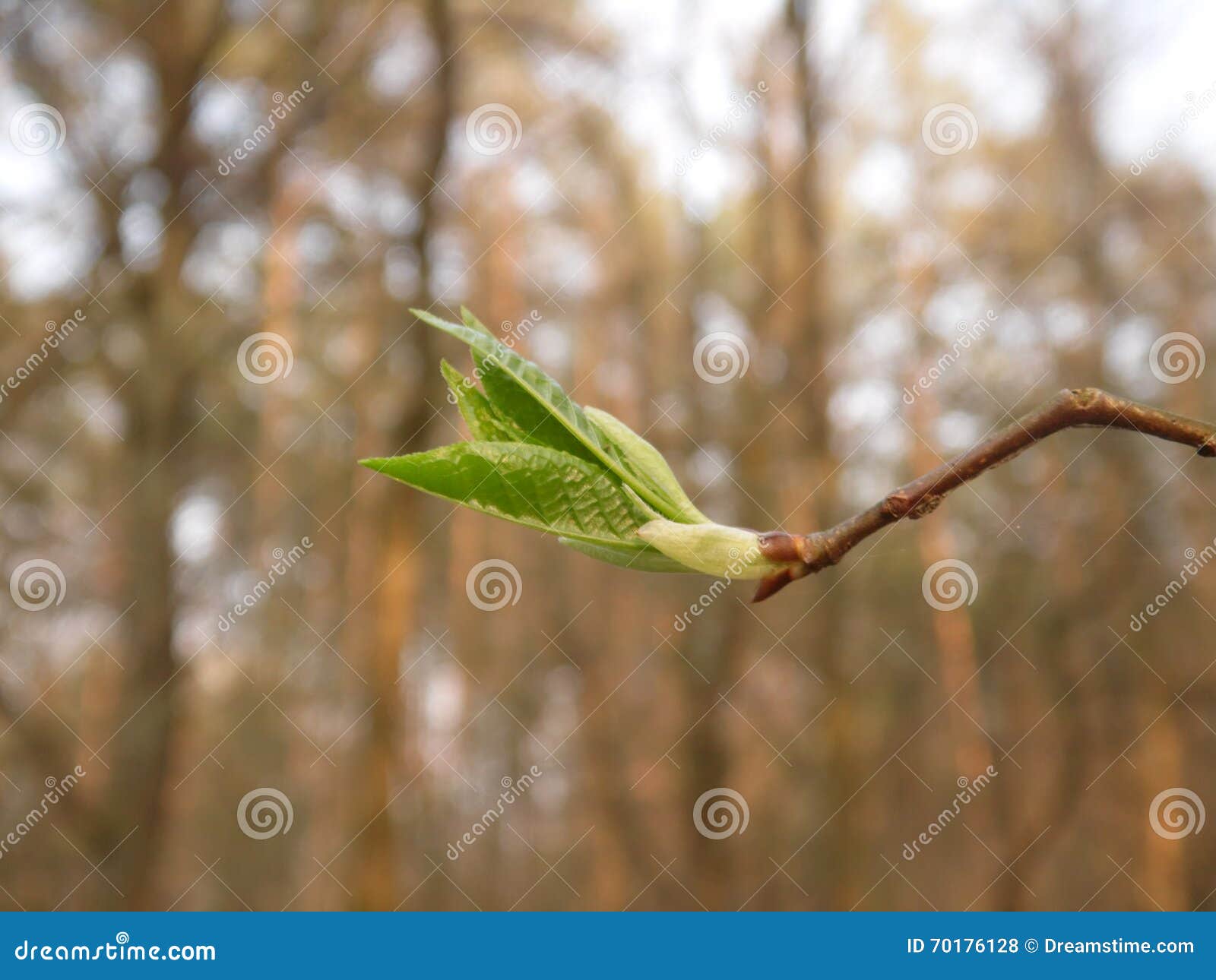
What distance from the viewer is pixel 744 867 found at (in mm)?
13562

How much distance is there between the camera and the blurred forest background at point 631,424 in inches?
239

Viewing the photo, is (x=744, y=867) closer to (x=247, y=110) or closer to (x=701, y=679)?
(x=701, y=679)

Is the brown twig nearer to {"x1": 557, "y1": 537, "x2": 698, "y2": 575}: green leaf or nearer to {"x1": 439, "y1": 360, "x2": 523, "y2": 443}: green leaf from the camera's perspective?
{"x1": 557, "y1": 537, "x2": 698, "y2": 575}: green leaf

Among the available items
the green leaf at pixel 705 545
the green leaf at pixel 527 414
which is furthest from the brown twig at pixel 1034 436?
the green leaf at pixel 527 414

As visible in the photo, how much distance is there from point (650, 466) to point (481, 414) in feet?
0.40

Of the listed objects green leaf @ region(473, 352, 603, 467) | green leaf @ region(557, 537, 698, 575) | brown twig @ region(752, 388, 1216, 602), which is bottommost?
green leaf @ region(557, 537, 698, 575)

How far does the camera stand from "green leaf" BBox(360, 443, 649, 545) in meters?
0.64

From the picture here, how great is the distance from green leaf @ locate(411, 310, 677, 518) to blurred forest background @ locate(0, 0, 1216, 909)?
1.95 m

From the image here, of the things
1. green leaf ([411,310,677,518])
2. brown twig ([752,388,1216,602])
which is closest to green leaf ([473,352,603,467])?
green leaf ([411,310,677,518])

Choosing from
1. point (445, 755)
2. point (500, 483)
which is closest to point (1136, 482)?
point (500, 483)

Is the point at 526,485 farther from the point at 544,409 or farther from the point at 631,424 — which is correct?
the point at 631,424

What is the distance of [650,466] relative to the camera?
732 millimetres

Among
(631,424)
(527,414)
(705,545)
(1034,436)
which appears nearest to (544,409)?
(527,414)

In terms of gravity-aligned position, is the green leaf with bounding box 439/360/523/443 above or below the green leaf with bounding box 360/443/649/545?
above
